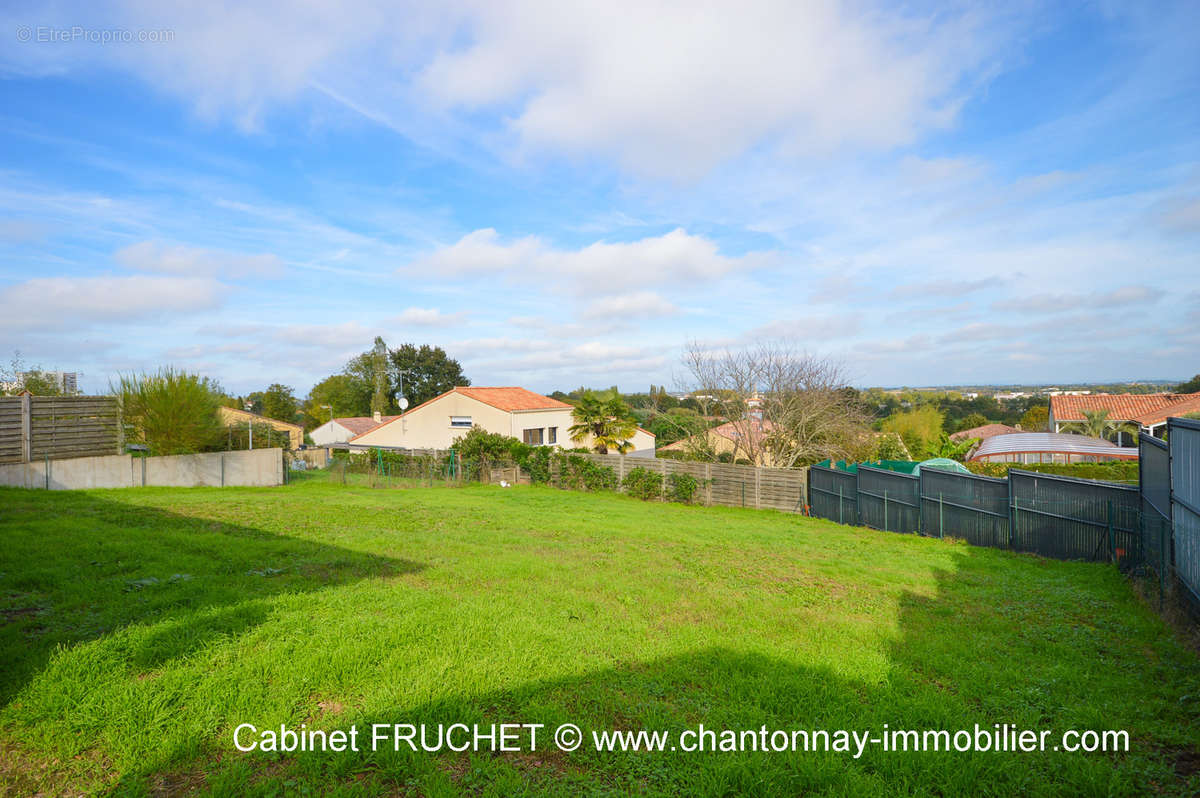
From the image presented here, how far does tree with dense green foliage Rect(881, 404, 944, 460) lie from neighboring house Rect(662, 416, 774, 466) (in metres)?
16.8

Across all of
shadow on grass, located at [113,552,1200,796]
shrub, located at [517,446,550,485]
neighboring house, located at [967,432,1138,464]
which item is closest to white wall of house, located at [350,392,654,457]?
shrub, located at [517,446,550,485]

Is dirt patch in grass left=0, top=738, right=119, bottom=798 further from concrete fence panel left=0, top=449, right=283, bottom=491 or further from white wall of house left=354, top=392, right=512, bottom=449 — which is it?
white wall of house left=354, top=392, right=512, bottom=449

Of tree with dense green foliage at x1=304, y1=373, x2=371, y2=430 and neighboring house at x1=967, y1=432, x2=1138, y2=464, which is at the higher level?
tree with dense green foliage at x1=304, y1=373, x2=371, y2=430

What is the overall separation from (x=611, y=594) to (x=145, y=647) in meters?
4.09

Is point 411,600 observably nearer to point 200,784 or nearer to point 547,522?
point 200,784

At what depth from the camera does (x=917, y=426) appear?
148 feet

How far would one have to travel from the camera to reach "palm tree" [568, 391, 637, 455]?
28344 millimetres

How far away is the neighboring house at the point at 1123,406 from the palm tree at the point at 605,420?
27.0m

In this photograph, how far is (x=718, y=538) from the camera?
11336 millimetres

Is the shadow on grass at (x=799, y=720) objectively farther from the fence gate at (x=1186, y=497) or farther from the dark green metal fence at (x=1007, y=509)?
the dark green metal fence at (x=1007, y=509)

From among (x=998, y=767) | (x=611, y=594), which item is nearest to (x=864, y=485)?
(x=611, y=594)

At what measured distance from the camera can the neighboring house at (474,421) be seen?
3108 centimetres

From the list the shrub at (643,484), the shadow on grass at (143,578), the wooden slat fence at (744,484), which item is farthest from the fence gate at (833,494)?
the shadow on grass at (143,578)

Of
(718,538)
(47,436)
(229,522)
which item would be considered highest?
(47,436)
